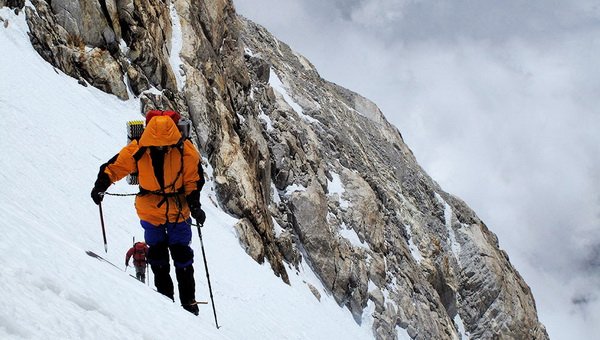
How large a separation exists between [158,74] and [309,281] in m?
12.2

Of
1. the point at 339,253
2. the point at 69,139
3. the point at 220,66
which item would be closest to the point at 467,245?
the point at 339,253

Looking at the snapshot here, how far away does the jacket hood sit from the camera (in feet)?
20.2

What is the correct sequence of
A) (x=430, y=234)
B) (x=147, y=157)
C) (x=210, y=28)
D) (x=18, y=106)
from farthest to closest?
(x=430, y=234), (x=210, y=28), (x=18, y=106), (x=147, y=157)

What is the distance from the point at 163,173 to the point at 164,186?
16 centimetres

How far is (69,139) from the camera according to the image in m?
13.9

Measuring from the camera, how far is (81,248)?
20.6ft

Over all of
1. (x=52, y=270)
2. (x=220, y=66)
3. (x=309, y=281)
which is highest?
(x=220, y=66)

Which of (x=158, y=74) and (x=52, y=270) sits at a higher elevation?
(x=158, y=74)

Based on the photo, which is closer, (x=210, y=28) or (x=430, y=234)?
(x=210, y=28)

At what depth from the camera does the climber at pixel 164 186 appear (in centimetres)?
625

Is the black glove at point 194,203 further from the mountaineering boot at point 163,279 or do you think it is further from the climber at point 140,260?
the climber at point 140,260

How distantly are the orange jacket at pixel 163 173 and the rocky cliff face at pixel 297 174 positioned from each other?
40.4ft

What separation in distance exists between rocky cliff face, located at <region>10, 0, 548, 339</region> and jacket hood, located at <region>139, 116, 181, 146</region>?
41.3 feet

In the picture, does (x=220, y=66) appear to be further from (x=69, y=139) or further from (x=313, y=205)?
(x=69, y=139)
